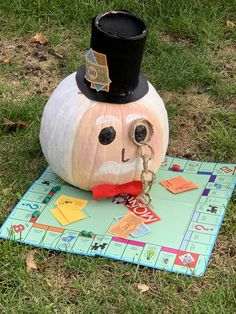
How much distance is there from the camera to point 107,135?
2.86 metres

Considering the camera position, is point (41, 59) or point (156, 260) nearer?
point (156, 260)

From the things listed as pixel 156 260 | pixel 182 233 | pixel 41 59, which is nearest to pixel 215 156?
pixel 182 233

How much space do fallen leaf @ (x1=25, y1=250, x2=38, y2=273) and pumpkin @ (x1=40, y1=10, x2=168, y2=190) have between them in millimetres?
427

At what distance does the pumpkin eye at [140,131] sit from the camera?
2.87 meters

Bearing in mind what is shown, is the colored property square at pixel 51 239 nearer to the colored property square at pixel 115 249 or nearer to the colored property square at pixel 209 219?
the colored property square at pixel 115 249

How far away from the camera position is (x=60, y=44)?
447cm

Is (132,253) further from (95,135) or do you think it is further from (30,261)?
(95,135)

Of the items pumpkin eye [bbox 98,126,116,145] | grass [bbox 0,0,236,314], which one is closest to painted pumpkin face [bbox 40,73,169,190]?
pumpkin eye [bbox 98,126,116,145]

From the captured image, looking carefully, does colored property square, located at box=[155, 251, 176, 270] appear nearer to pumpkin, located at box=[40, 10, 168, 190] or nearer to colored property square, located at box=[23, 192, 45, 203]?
pumpkin, located at box=[40, 10, 168, 190]

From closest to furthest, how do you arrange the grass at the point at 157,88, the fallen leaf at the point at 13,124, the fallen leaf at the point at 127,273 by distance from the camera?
the grass at the point at 157,88
the fallen leaf at the point at 127,273
the fallen leaf at the point at 13,124

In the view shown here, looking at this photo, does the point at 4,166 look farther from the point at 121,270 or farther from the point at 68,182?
the point at 121,270

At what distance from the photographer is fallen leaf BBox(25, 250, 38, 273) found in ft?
8.84

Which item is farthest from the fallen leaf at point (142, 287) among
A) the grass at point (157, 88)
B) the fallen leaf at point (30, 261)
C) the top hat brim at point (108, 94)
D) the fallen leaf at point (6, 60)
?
the fallen leaf at point (6, 60)

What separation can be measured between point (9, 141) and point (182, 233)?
3.81 feet
